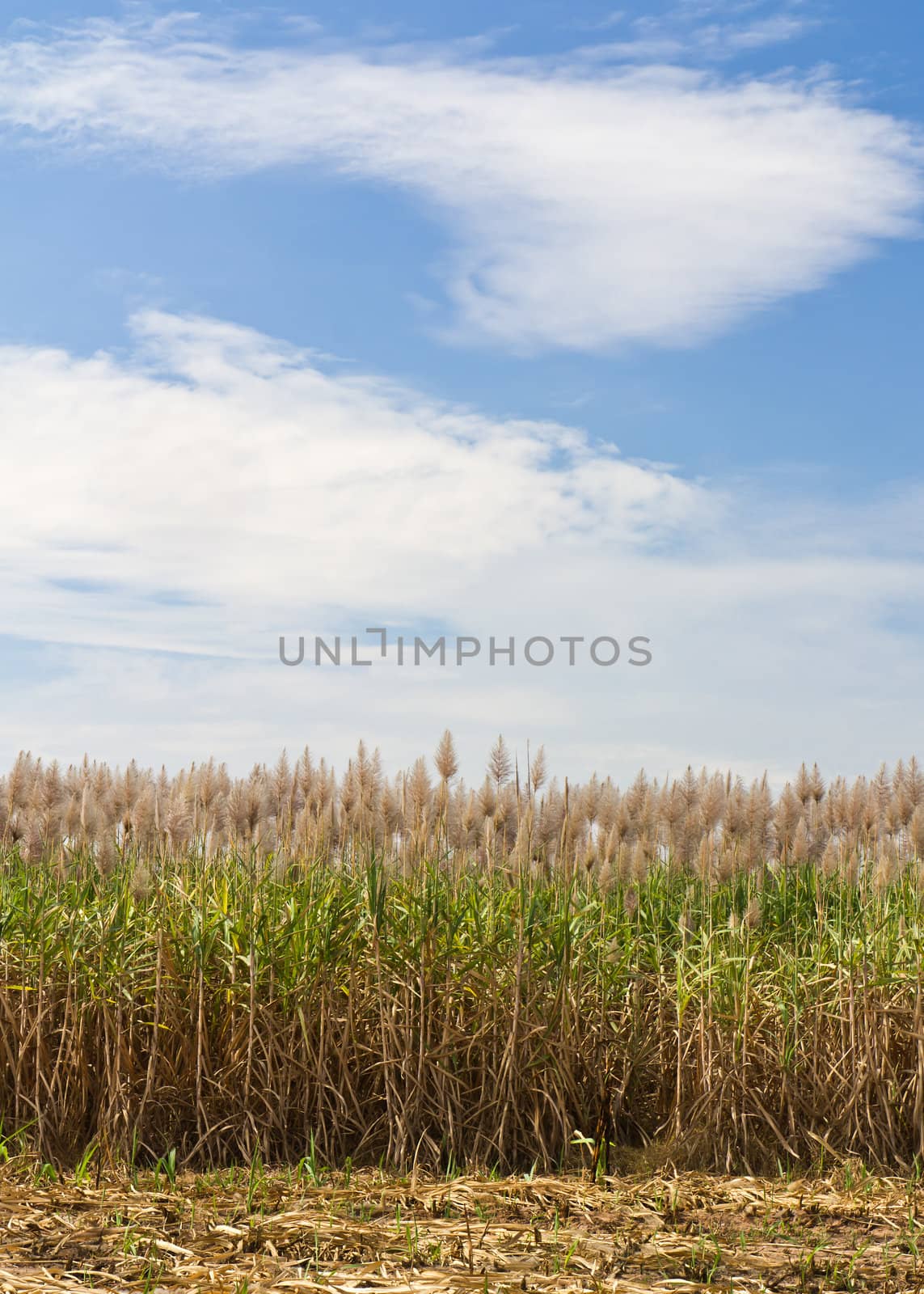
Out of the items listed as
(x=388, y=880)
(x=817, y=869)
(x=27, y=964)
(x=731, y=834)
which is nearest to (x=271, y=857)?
(x=388, y=880)

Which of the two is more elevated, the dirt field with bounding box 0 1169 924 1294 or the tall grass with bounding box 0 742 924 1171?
the tall grass with bounding box 0 742 924 1171

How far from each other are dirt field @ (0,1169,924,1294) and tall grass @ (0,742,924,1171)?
0.37 metres

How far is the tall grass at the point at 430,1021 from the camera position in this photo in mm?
4660

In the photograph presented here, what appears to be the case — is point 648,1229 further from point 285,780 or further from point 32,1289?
point 285,780

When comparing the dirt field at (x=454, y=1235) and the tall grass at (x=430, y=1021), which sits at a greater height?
the tall grass at (x=430, y=1021)

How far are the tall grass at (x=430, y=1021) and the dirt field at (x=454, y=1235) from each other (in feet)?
1.21

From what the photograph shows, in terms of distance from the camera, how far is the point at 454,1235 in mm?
3590

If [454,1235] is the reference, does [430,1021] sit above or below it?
above

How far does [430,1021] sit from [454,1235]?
3.78 ft

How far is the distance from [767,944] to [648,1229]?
2479mm

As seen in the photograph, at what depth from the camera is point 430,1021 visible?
4691mm

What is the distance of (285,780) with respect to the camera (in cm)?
766

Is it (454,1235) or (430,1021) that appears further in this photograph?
(430,1021)

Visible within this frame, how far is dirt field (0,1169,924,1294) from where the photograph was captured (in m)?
3.27
